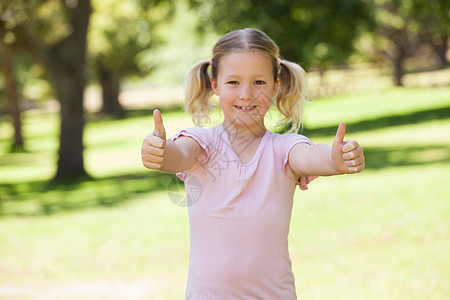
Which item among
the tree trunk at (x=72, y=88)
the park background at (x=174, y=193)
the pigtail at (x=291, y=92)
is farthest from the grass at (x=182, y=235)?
the pigtail at (x=291, y=92)

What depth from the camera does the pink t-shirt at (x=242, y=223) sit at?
2.35 metres

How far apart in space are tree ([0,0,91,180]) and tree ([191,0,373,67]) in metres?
4.63

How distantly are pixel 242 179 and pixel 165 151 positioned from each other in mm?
378

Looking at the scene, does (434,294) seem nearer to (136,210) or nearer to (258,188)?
(258,188)

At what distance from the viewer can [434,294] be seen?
17.3 ft

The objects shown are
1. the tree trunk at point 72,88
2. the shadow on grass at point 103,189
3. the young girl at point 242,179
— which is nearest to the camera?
the young girl at point 242,179

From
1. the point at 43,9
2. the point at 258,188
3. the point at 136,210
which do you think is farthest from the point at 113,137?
the point at 258,188

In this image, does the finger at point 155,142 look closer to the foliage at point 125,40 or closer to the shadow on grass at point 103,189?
the shadow on grass at point 103,189

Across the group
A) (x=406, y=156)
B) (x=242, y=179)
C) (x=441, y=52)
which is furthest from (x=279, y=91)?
(x=441, y=52)

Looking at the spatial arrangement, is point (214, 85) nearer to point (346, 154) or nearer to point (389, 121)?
point (346, 154)

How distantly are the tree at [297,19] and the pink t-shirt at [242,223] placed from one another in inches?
634

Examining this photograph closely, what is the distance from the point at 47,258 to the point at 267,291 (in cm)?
568

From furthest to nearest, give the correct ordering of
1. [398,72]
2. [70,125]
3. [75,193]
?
1. [398,72]
2. [70,125]
3. [75,193]

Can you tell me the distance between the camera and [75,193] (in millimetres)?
12547
